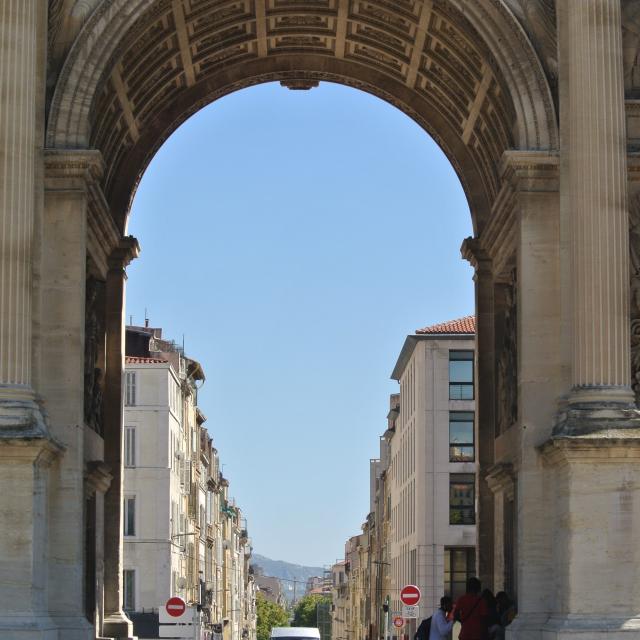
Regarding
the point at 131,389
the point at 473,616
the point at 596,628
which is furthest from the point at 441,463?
the point at 596,628

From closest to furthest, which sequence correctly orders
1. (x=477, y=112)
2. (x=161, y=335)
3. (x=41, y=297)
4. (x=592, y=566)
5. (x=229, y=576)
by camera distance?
(x=592, y=566), (x=41, y=297), (x=477, y=112), (x=161, y=335), (x=229, y=576)

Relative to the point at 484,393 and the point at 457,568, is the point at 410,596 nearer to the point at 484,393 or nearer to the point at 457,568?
the point at 484,393

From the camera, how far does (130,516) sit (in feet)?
300

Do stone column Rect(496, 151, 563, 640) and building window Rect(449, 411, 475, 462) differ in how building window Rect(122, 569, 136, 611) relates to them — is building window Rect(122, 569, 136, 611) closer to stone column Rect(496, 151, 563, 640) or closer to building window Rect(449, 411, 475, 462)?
building window Rect(449, 411, 475, 462)

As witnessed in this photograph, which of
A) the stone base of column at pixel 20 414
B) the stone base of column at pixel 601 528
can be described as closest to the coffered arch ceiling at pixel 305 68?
the stone base of column at pixel 20 414

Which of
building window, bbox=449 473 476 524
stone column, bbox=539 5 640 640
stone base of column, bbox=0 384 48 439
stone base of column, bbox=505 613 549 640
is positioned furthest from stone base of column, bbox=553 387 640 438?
building window, bbox=449 473 476 524

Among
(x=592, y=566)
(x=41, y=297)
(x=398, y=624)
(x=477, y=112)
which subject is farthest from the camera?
(x=398, y=624)

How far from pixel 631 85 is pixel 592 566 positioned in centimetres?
966

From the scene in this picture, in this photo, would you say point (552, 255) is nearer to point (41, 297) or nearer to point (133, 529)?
point (41, 297)

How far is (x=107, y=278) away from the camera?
42.2 metres

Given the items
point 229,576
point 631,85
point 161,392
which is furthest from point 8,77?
point 229,576

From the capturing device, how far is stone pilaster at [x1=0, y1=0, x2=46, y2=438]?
32.4 meters

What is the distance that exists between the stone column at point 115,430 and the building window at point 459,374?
5188 centimetres

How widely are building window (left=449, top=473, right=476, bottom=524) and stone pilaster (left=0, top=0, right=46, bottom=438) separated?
6043 centimetres
